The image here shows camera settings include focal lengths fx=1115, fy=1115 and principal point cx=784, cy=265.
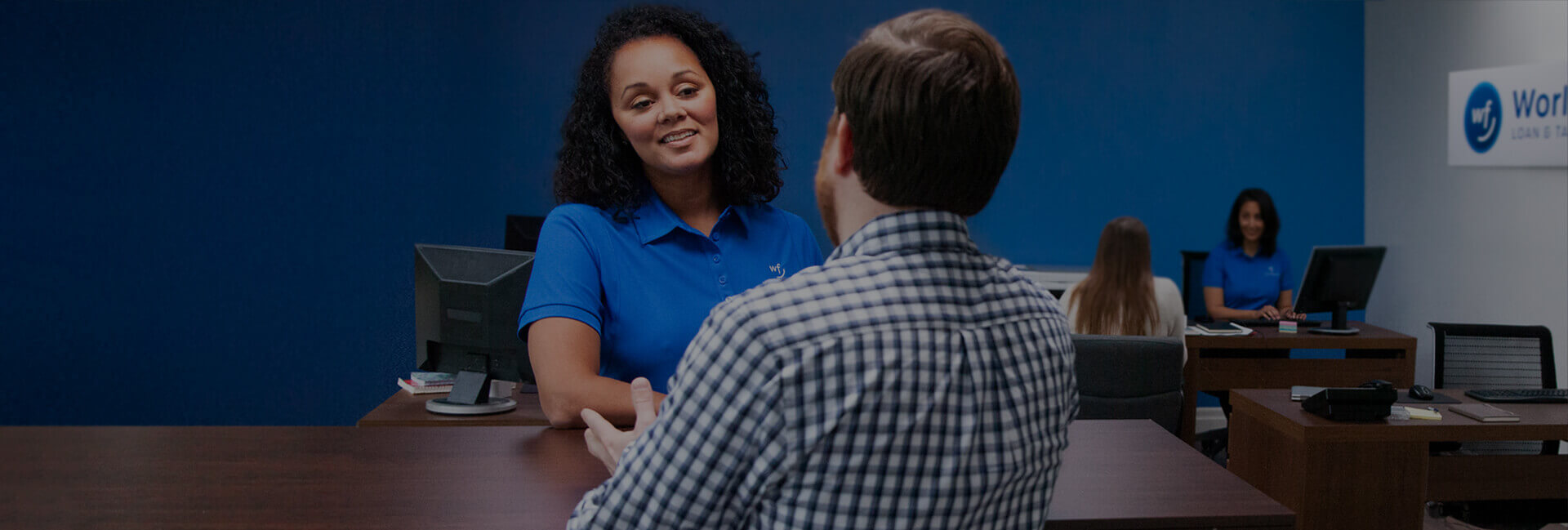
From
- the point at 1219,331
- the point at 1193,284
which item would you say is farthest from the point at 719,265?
the point at 1193,284

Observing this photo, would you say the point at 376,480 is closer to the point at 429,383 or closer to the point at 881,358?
the point at 881,358

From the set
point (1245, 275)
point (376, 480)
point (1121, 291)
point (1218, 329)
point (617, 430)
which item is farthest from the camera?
point (1245, 275)

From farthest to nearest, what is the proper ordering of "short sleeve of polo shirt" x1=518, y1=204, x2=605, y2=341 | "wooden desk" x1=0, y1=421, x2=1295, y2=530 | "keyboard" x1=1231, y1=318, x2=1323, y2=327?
"keyboard" x1=1231, y1=318, x2=1323, y2=327
"short sleeve of polo shirt" x1=518, y1=204, x2=605, y2=341
"wooden desk" x1=0, y1=421, x2=1295, y2=530

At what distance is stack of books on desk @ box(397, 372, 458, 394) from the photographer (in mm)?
3234

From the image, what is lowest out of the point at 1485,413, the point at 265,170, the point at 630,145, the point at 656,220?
the point at 1485,413

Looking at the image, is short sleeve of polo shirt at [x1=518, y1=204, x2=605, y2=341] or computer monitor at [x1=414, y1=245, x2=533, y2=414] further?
computer monitor at [x1=414, y1=245, x2=533, y2=414]

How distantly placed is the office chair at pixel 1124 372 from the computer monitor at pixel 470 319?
185cm

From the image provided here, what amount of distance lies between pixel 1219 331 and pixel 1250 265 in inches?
44.1

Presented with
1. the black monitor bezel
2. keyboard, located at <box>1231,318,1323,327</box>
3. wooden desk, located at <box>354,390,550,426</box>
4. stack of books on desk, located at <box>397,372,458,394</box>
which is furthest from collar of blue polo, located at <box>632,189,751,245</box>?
keyboard, located at <box>1231,318,1323,327</box>

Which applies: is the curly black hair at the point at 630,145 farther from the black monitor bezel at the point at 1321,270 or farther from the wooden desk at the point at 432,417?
the black monitor bezel at the point at 1321,270

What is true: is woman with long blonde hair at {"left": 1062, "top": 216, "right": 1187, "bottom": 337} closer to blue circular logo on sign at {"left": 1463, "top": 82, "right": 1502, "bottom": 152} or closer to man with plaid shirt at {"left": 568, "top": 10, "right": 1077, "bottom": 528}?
blue circular logo on sign at {"left": 1463, "top": 82, "right": 1502, "bottom": 152}

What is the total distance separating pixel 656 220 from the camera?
1.79 meters

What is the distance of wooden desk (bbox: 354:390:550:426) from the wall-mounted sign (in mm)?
4570

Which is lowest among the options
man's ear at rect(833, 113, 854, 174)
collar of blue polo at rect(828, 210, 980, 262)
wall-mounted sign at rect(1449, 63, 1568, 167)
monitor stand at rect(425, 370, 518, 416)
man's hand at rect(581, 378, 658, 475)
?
monitor stand at rect(425, 370, 518, 416)
